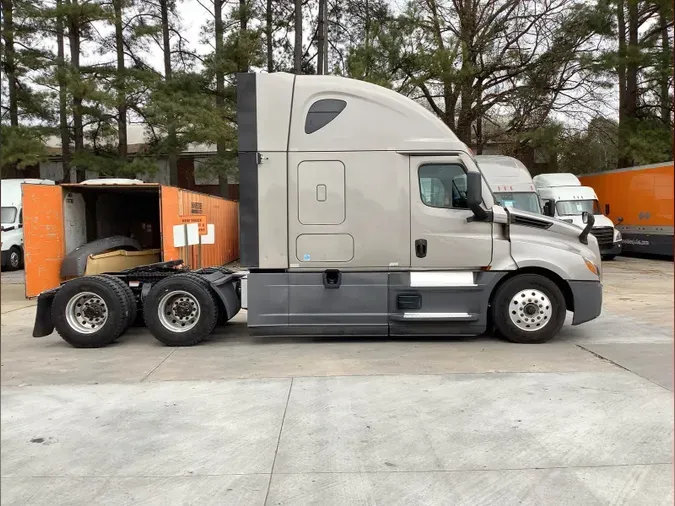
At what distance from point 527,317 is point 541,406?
8.46 ft

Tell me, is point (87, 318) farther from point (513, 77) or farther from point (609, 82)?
point (609, 82)

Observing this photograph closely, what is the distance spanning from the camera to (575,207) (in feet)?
65.4

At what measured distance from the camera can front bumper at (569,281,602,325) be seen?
7.31 meters

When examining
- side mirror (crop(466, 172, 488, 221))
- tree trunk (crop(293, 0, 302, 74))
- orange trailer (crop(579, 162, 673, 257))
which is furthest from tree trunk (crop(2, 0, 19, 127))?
orange trailer (crop(579, 162, 673, 257))

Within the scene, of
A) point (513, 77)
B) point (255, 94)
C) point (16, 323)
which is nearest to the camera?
point (255, 94)

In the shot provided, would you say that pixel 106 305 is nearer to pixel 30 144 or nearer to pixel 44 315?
pixel 44 315

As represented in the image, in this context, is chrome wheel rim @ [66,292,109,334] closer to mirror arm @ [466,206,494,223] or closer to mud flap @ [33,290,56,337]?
mud flap @ [33,290,56,337]

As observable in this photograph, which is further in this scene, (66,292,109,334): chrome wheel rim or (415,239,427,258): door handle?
(66,292,109,334): chrome wheel rim

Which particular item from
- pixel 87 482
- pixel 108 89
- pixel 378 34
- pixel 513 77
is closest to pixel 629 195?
pixel 513 77

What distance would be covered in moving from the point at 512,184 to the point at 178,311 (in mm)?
11625

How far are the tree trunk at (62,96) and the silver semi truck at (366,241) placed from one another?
13.6 metres

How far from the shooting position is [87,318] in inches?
296

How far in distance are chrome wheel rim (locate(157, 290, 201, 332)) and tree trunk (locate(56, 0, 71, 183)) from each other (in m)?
13.9

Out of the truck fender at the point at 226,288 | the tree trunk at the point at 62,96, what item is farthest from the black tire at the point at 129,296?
the tree trunk at the point at 62,96
